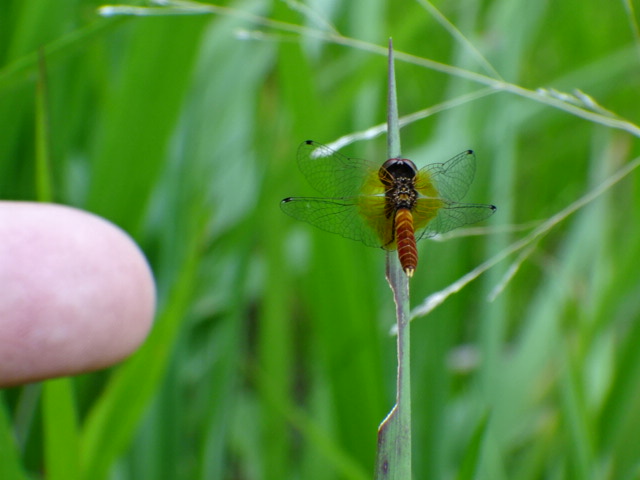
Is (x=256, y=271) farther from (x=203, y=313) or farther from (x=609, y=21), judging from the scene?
(x=609, y=21)

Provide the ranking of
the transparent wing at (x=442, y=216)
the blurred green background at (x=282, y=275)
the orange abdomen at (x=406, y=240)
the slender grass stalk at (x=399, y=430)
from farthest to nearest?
the blurred green background at (x=282, y=275) → the transparent wing at (x=442, y=216) → the orange abdomen at (x=406, y=240) → the slender grass stalk at (x=399, y=430)

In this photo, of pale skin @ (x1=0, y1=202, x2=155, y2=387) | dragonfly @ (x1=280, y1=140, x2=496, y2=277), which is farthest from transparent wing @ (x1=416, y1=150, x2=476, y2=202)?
pale skin @ (x1=0, y1=202, x2=155, y2=387)

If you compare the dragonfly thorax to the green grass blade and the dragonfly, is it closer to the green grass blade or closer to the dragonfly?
the dragonfly

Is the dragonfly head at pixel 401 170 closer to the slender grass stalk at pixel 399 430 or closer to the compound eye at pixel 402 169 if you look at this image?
the compound eye at pixel 402 169

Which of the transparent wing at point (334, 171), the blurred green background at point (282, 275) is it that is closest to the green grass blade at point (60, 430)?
the blurred green background at point (282, 275)

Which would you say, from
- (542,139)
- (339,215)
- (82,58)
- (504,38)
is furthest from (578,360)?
(542,139)

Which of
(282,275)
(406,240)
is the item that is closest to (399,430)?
(406,240)
